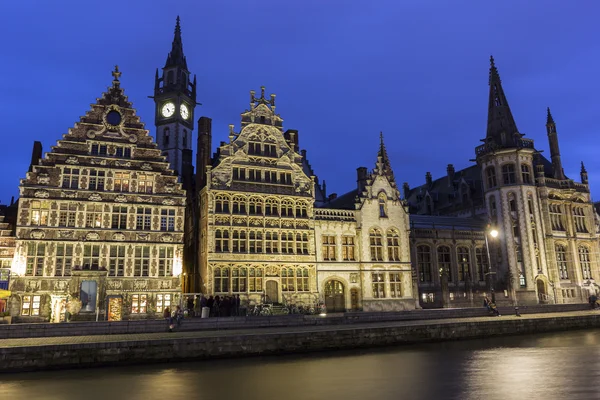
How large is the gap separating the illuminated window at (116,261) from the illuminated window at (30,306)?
5.31 m

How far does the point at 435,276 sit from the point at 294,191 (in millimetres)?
19732

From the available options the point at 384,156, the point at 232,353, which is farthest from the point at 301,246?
the point at 232,353

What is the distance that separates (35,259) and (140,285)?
7755 mm

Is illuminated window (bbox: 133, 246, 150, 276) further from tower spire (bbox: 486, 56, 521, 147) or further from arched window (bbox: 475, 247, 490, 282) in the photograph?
tower spire (bbox: 486, 56, 521, 147)

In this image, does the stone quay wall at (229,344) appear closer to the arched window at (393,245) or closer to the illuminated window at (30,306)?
the illuminated window at (30,306)

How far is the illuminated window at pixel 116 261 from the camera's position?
3759cm

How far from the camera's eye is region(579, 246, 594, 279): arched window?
59719 mm

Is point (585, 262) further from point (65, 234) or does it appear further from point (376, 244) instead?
point (65, 234)

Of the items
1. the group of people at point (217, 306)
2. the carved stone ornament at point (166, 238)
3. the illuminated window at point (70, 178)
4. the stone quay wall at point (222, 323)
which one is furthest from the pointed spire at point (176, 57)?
the stone quay wall at point (222, 323)

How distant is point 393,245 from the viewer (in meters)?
49.4

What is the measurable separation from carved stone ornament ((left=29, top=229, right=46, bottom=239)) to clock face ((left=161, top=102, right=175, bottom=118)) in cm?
4123

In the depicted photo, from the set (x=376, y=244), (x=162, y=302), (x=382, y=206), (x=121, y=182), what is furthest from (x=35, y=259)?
(x=382, y=206)

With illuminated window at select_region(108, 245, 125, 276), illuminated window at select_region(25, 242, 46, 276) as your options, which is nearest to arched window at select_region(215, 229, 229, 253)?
illuminated window at select_region(108, 245, 125, 276)

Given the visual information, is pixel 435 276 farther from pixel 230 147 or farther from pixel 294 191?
pixel 230 147
